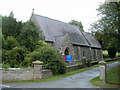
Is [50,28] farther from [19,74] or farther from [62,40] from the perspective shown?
[19,74]

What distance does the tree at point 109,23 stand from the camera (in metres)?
12.4

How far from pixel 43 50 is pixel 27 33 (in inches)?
255

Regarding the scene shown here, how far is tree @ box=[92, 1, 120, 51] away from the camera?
1238cm

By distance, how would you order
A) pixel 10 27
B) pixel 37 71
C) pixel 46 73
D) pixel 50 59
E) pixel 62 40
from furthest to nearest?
1. pixel 62 40
2. pixel 10 27
3. pixel 50 59
4. pixel 46 73
5. pixel 37 71

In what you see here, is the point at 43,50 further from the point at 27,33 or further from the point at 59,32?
the point at 59,32

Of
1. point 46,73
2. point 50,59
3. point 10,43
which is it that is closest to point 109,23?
point 50,59

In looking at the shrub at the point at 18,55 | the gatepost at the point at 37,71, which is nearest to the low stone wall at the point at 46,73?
the gatepost at the point at 37,71

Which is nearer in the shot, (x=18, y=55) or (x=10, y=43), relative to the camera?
(x=18, y=55)

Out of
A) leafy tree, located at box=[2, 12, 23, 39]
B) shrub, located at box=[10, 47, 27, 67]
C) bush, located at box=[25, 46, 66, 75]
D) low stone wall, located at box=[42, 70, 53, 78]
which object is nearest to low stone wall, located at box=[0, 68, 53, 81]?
low stone wall, located at box=[42, 70, 53, 78]

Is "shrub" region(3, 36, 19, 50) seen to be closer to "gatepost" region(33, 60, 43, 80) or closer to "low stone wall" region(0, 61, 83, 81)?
"low stone wall" region(0, 61, 83, 81)

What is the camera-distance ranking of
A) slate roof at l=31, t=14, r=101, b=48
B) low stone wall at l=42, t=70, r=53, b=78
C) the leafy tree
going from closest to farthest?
low stone wall at l=42, t=70, r=53, b=78 → the leafy tree → slate roof at l=31, t=14, r=101, b=48

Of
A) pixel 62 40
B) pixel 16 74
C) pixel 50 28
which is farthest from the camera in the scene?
pixel 50 28

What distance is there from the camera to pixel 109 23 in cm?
1320

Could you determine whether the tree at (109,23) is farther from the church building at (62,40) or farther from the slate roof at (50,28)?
the slate roof at (50,28)
